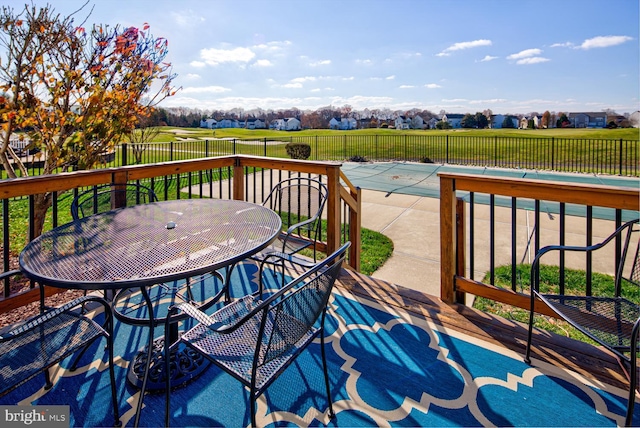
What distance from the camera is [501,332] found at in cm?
222

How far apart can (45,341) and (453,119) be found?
3442cm

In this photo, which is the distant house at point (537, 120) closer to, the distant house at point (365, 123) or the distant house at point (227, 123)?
the distant house at point (365, 123)

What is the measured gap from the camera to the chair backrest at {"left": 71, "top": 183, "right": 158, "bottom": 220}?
2656 millimetres

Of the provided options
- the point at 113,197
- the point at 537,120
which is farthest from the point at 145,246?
the point at 537,120

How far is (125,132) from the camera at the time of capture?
13.4 feet

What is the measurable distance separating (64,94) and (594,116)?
971 inches

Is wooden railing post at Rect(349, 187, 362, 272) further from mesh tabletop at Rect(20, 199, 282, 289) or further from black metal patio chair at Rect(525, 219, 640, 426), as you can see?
black metal patio chair at Rect(525, 219, 640, 426)

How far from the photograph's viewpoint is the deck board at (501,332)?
189 centimetres

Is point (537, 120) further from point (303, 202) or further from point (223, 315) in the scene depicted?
point (223, 315)

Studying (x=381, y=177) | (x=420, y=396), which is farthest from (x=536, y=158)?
(x=420, y=396)

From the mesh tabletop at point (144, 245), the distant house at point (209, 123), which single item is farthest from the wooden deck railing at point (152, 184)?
the distant house at point (209, 123)

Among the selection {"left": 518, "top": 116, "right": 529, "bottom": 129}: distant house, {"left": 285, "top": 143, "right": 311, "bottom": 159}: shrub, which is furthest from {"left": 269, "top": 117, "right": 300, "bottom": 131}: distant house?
{"left": 285, "top": 143, "right": 311, "bottom": 159}: shrub

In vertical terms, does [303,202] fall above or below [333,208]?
below

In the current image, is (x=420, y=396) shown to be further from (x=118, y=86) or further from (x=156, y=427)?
(x=118, y=86)
